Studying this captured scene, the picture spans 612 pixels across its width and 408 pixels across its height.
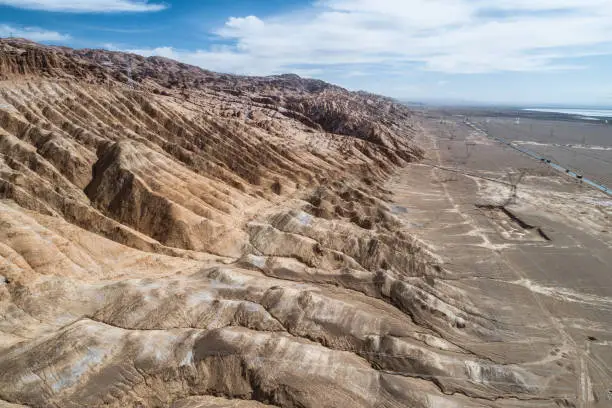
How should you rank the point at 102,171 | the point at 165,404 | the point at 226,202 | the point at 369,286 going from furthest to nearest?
the point at 226,202 < the point at 102,171 < the point at 369,286 < the point at 165,404

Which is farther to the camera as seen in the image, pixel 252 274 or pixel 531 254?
pixel 531 254

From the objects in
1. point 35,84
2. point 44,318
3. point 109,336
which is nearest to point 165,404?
point 109,336

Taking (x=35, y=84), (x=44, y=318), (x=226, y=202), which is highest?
(x=35, y=84)

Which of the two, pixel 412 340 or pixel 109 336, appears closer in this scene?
pixel 109 336

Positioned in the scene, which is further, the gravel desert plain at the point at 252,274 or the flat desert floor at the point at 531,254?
the flat desert floor at the point at 531,254

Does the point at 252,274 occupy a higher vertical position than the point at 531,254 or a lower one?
higher

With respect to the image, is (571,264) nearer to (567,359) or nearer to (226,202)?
(567,359)

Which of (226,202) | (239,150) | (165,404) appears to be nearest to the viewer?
(165,404)

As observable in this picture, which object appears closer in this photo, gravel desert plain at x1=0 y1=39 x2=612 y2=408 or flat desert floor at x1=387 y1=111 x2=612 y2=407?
gravel desert plain at x1=0 y1=39 x2=612 y2=408
